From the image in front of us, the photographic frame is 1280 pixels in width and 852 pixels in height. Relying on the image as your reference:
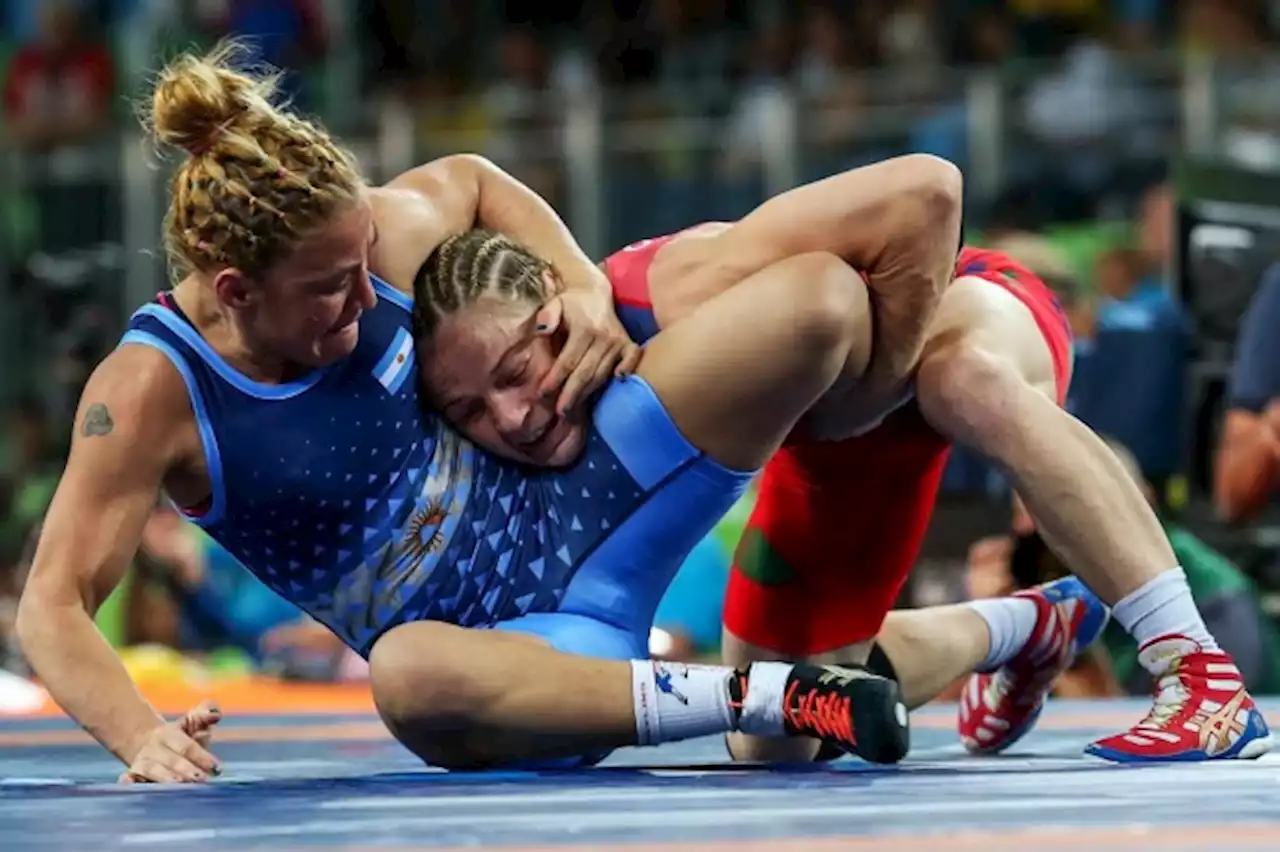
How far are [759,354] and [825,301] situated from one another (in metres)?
0.10

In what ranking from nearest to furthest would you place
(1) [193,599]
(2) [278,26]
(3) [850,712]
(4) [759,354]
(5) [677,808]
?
1. (5) [677,808]
2. (3) [850,712]
3. (4) [759,354]
4. (1) [193,599]
5. (2) [278,26]

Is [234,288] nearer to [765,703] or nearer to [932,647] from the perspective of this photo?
[765,703]

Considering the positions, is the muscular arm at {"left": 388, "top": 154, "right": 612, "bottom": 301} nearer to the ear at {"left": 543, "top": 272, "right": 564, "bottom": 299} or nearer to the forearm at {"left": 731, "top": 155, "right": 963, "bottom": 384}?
the ear at {"left": 543, "top": 272, "right": 564, "bottom": 299}

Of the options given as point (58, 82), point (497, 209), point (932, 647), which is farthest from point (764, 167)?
point (497, 209)

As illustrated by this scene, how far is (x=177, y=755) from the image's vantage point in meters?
2.38

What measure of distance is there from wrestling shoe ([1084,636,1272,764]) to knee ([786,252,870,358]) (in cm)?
53

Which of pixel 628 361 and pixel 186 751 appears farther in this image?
pixel 628 361

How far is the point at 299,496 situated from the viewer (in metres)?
2.57

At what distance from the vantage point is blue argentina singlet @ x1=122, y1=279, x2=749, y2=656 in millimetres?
2541

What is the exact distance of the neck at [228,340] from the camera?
8.19ft

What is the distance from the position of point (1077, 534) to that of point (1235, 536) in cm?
273

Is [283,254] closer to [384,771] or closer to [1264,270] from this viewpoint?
[384,771]

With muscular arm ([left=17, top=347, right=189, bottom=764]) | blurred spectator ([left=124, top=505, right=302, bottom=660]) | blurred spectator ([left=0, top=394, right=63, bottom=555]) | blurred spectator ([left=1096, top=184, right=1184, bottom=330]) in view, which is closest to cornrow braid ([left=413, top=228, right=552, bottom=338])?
muscular arm ([left=17, top=347, right=189, bottom=764])

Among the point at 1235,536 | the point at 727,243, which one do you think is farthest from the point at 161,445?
the point at 1235,536
